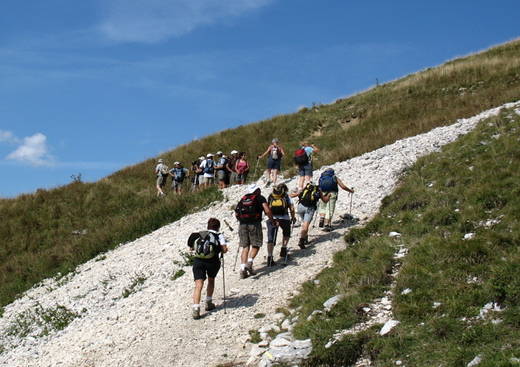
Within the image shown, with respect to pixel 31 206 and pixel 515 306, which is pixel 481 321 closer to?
pixel 515 306

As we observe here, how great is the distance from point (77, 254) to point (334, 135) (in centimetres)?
1696

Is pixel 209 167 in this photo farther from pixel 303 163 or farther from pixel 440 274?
pixel 440 274

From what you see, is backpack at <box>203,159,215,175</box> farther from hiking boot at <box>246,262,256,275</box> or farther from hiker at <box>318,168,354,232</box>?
hiking boot at <box>246,262,256,275</box>

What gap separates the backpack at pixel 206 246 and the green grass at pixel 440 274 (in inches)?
76.6

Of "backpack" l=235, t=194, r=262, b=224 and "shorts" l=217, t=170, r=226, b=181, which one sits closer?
"backpack" l=235, t=194, r=262, b=224

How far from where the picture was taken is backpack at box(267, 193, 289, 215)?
13.4 m

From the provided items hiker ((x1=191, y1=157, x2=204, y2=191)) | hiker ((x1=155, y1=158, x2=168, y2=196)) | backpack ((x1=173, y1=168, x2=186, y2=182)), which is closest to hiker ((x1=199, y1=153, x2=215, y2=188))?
hiker ((x1=191, y1=157, x2=204, y2=191))

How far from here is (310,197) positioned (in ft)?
45.5

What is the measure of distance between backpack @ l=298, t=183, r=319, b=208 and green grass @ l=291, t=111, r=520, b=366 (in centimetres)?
123

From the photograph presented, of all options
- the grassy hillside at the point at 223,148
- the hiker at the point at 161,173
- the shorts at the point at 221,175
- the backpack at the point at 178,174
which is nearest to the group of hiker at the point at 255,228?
the grassy hillside at the point at 223,148

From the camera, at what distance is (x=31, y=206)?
29.5 metres

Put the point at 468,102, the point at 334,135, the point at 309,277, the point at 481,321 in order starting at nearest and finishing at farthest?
the point at 481,321 → the point at 309,277 → the point at 468,102 → the point at 334,135

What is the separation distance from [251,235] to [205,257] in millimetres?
1648

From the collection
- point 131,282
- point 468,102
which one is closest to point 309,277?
point 131,282
